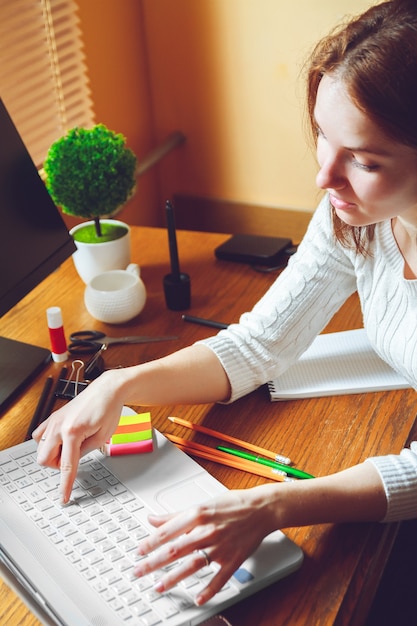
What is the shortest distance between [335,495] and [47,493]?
0.34 m

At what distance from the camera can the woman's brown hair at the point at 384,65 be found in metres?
0.81

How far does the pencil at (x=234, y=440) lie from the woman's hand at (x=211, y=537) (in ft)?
0.39

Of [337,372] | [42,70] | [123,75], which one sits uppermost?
[42,70]

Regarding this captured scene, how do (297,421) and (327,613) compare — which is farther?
(297,421)

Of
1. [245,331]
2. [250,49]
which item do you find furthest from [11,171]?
[250,49]

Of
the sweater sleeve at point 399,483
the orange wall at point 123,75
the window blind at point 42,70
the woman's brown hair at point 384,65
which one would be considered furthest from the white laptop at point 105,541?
the orange wall at point 123,75

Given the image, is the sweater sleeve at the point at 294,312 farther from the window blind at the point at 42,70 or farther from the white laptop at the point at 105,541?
the window blind at the point at 42,70

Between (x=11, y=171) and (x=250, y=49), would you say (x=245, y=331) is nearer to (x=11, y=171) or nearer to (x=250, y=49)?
(x=11, y=171)

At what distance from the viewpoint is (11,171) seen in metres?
1.12

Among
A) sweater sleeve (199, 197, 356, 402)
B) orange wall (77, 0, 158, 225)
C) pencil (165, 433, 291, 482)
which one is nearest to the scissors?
sweater sleeve (199, 197, 356, 402)

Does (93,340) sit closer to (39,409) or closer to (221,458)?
(39,409)

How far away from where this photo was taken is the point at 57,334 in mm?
1136

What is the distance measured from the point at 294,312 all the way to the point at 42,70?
0.97 metres

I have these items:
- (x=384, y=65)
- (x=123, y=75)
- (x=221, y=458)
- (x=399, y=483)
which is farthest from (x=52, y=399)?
(x=123, y=75)
